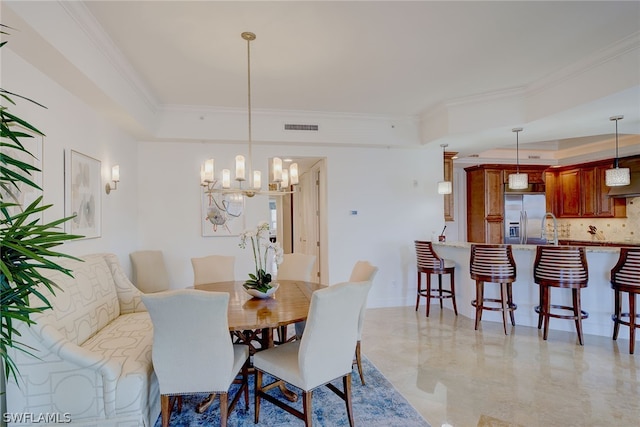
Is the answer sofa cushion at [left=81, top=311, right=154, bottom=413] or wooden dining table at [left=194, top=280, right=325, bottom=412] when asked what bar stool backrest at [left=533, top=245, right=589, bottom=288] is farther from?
sofa cushion at [left=81, top=311, right=154, bottom=413]

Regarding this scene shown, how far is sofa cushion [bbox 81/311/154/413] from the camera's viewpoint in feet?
6.49

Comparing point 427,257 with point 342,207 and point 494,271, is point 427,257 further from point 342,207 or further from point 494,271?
point 342,207

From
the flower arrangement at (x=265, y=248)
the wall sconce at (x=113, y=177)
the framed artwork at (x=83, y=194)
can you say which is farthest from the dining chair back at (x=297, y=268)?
the wall sconce at (x=113, y=177)

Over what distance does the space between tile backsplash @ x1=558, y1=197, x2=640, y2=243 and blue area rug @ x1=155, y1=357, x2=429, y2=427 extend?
601 centimetres

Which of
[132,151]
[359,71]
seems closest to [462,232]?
[359,71]

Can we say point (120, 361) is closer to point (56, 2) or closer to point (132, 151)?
point (56, 2)

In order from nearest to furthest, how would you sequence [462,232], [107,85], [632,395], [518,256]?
[632,395]
[107,85]
[518,256]
[462,232]

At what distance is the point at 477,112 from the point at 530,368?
303 cm

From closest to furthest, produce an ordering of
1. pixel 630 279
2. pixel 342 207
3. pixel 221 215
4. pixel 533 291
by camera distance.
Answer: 1. pixel 630 279
2. pixel 533 291
3. pixel 221 215
4. pixel 342 207

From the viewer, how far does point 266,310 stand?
2414mm

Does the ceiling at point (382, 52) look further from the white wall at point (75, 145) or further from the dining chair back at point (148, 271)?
the dining chair back at point (148, 271)

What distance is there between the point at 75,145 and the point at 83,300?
4.65ft

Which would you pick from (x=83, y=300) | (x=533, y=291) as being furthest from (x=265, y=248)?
(x=533, y=291)

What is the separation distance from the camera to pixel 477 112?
4.34 m
